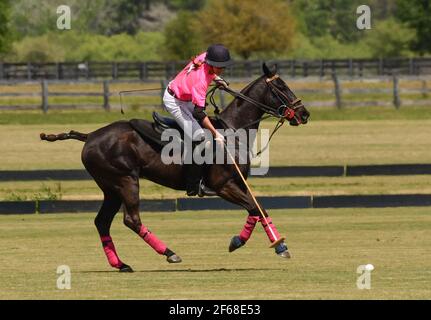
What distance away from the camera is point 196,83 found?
1560 cm

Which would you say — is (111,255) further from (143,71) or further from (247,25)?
(247,25)

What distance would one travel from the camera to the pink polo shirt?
15.6m

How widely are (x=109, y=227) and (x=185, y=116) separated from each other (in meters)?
1.63

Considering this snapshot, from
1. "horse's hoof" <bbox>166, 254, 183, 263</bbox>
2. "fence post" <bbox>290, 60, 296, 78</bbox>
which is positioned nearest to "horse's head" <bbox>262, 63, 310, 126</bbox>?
"horse's hoof" <bbox>166, 254, 183, 263</bbox>

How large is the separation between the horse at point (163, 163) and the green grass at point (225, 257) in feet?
2.14

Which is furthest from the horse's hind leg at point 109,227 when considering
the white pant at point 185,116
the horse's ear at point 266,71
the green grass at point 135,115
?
the green grass at point 135,115

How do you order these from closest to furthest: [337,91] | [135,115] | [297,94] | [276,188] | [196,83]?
1. [196,83]
2. [276,188]
3. [135,115]
4. [337,91]
5. [297,94]

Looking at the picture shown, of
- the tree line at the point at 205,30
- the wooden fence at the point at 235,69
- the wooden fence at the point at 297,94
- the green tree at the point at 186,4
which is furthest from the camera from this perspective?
the green tree at the point at 186,4

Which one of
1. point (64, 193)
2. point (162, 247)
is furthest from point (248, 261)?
point (64, 193)

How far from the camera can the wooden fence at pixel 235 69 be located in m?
65.0

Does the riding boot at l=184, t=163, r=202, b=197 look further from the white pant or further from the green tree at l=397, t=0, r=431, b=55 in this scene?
the green tree at l=397, t=0, r=431, b=55

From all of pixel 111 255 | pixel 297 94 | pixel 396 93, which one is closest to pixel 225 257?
pixel 111 255

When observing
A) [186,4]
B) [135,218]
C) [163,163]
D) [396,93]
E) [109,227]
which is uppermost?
[163,163]

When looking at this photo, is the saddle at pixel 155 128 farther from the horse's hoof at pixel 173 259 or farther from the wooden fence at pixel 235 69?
the wooden fence at pixel 235 69
